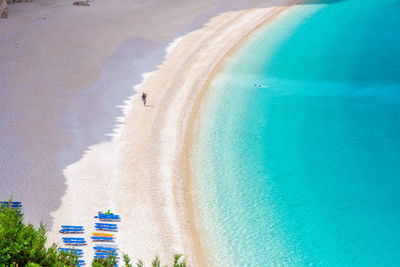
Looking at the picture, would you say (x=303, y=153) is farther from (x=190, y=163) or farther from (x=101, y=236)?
(x=101, y=236)

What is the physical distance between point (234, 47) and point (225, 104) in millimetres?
11545

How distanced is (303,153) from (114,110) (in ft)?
45.6

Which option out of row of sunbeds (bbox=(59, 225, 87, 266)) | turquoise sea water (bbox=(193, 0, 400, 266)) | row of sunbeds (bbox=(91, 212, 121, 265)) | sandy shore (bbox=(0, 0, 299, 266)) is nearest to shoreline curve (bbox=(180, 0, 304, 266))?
sandy shore (bbox=(0, 0, 299, 266))

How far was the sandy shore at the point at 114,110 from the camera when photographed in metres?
23.4

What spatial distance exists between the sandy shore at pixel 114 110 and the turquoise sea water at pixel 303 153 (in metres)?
1.72

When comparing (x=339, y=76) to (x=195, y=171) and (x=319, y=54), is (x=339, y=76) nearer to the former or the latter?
(x=319, y=54)

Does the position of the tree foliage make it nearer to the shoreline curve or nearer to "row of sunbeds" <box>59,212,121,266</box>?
"row of sunbeds" <box>59,212,121,266</box>

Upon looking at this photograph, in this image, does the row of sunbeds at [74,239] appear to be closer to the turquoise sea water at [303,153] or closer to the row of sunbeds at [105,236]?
the row of sunbeds at [105,236]

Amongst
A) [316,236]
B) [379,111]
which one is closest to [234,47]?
[379,111]

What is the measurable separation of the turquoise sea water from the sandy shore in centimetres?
172

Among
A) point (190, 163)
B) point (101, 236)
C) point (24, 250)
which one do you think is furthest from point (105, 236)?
point (190, 163)

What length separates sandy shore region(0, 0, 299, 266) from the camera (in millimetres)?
23359

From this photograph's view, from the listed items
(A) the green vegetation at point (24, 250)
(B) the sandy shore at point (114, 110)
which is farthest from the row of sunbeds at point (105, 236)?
(A) the green vegetation at point (24, 250)

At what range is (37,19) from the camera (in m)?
48.8
